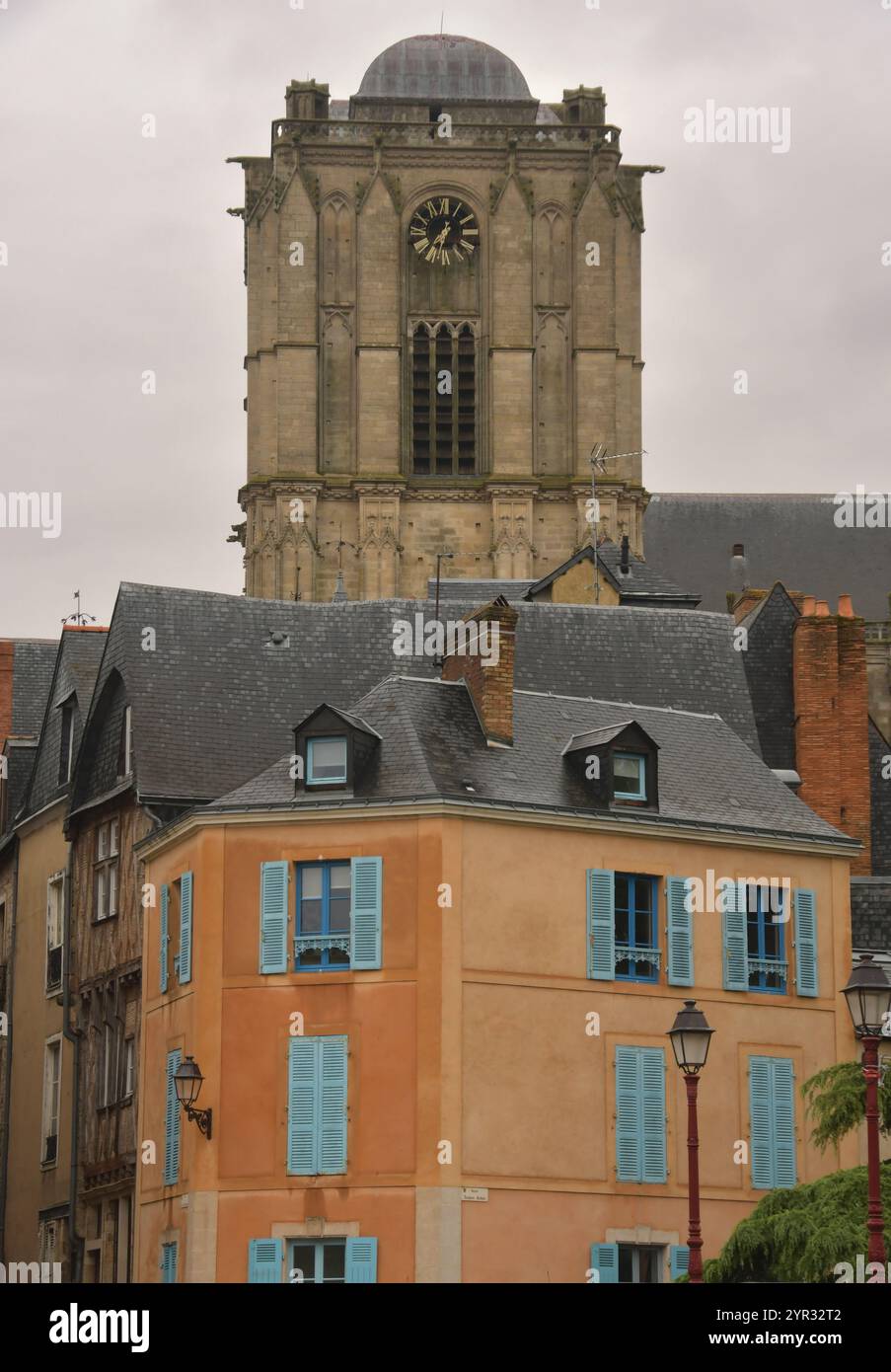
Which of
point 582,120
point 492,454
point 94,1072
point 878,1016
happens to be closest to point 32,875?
point 94,1072

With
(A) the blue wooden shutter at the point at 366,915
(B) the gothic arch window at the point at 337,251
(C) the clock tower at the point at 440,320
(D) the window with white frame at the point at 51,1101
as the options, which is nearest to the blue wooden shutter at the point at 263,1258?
(A) the blue wooden shutter at the point at 366,915

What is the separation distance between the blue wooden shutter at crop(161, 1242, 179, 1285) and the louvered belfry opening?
172 feet

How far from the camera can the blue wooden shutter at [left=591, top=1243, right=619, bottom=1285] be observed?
34312 mm

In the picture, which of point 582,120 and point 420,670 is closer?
point 420,670

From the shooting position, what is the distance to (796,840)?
123 ft

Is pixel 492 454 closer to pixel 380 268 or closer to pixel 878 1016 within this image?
pixel 380 268

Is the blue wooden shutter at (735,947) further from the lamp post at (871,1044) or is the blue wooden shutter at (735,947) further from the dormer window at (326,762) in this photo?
the lamp post at (871,1044)

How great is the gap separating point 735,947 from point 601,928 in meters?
2.14

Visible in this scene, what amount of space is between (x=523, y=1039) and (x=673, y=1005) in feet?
8.35

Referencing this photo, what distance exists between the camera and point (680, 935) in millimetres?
36438

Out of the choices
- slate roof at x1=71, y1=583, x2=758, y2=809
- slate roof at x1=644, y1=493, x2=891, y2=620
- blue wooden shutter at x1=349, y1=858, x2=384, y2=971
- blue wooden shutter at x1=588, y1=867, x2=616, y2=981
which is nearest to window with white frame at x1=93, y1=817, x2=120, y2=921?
slate roof at x1=71, y1=583, x2=758, y2=809

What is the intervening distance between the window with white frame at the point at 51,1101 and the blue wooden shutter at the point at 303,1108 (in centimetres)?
854

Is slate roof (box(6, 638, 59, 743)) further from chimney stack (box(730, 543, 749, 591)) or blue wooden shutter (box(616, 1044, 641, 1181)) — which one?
chimney stack (box(730, 543, 749, 591))

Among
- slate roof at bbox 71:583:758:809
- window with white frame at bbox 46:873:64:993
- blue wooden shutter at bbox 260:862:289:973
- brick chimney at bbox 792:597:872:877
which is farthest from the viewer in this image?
brick chimney at bbox 792:597:872:877
